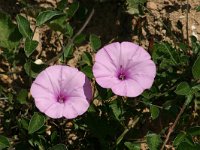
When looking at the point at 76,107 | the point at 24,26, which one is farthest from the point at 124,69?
the point at 24,26

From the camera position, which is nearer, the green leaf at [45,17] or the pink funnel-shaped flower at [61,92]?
the pink funnel-shaped flower at [61,92]

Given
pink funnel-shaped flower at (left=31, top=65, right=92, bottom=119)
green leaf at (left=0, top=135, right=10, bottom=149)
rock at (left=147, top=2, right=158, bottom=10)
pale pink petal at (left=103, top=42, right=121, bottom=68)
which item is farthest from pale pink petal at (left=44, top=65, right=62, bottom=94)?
rock at (left=147, top=2, right=158, bottom=10)

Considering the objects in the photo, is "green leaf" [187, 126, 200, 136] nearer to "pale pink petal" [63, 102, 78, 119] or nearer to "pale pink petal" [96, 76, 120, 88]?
"pale pink petal" [96, 76, 120, 88]

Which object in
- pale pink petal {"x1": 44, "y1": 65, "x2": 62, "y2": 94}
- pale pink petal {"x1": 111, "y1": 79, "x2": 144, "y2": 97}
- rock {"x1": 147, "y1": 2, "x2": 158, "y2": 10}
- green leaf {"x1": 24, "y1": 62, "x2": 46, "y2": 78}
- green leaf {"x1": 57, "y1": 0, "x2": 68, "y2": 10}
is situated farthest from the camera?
rock {"x1": 147, "y1": 2, "x2": 158, "y2": 10}

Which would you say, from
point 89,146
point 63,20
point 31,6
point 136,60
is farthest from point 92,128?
point 31,6

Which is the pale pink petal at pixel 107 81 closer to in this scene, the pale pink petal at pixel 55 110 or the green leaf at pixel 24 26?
the pale pink petal at pixel 55 110

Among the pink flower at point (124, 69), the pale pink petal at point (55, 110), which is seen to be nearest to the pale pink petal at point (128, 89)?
the pink flower at point (124, 69)

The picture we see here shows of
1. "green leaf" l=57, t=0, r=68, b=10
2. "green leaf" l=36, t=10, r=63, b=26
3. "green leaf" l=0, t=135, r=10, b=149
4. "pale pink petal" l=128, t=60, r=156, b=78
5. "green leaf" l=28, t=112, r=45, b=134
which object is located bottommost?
"green leaf" l=0, t=135, r=10, b=149

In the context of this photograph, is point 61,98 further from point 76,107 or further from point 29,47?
point 29,47
